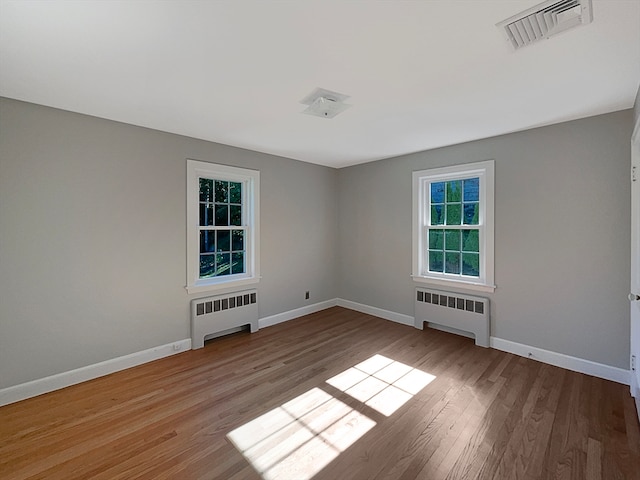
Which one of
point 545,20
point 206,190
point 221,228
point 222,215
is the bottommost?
point 221,228

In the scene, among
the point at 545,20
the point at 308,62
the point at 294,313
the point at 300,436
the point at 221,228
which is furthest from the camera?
the point at 294,313

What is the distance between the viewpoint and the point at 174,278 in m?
3.30

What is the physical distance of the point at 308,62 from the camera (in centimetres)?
182

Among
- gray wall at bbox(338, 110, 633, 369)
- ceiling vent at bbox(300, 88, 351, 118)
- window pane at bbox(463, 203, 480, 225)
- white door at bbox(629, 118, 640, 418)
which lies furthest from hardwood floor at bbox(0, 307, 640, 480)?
ceiling vent at bbox(300, 88, 351, 118)

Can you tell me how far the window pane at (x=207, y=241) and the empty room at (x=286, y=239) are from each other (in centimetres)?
2

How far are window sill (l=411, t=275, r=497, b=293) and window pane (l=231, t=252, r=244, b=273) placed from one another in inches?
98.3

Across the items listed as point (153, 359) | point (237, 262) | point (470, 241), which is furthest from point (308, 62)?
point (153, 359)

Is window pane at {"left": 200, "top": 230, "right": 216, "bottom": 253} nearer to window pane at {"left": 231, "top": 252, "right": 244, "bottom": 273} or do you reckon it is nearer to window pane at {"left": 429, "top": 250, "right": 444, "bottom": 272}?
window pane at {"left": 231, "top": 252, "right": 244, "bottom": 273}

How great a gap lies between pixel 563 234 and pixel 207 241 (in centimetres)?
405

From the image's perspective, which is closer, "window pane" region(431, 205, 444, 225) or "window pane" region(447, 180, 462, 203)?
"window pane" region(447, 180, 462, 203)

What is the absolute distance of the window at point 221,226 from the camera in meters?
3.43

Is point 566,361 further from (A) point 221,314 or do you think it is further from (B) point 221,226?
(B) point 221,226

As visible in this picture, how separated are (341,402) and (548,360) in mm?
2324

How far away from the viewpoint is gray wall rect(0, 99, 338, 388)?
2.39 m
